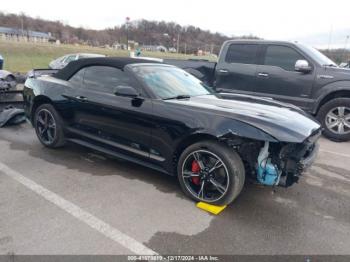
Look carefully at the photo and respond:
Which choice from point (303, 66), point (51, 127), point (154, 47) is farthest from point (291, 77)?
point (154, 47)

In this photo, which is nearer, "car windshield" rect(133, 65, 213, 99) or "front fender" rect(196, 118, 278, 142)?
"front fender" rect(196, 118, 278, 142)

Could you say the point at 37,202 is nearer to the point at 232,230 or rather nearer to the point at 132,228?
the point at 132,228

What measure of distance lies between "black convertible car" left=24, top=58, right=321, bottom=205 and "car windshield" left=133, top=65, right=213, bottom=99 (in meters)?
0.02

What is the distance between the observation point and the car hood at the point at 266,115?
2932 millimetres

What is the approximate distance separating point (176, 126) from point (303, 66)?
13.0 ft

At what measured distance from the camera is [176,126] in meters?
3.36

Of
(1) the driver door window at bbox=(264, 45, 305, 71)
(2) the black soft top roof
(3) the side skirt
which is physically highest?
(1) the driver door window at bbox=(264, 45, 305, 71)

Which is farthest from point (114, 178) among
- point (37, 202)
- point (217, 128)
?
point (217, 128)

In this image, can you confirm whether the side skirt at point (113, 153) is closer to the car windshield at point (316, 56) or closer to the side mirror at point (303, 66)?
the side mirror at point (303, 66)

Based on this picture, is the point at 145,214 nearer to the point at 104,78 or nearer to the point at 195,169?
the point at 195,169

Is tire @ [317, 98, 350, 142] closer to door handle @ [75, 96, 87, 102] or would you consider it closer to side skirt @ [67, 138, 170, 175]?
side skirt @ [67, 138, 170, 175]

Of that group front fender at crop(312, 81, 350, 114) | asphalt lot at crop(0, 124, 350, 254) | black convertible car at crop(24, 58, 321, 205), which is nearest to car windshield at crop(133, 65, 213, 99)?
black convertible car at crop(24, 58, 321, 205)

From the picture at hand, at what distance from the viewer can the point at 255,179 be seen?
123 inches

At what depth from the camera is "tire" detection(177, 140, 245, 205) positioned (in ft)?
10.0
